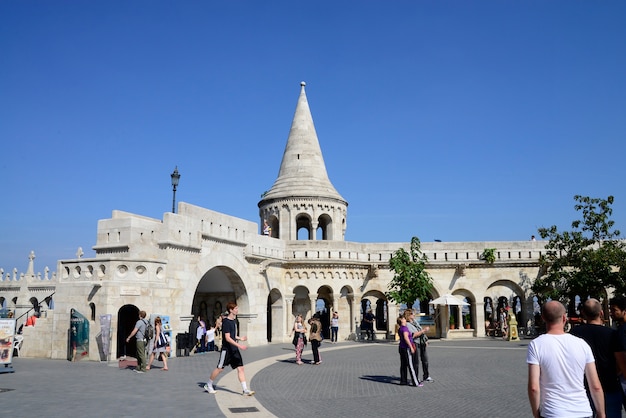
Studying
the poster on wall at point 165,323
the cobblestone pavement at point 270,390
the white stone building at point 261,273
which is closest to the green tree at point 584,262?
the white stone building at point 261,273

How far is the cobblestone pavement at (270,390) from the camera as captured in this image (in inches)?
307

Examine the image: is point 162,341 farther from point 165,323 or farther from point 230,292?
point 230,292

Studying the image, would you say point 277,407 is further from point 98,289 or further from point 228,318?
point 98,289

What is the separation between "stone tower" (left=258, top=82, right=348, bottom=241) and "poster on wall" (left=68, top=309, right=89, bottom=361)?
13147mm

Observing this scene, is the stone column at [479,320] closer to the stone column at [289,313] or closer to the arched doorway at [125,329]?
the stone column at [289,313]

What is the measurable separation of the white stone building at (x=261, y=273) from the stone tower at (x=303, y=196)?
0.18 feet

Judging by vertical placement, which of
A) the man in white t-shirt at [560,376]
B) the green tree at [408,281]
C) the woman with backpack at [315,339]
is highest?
the green tree at [408,281]

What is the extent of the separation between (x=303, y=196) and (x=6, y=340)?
55.2ft

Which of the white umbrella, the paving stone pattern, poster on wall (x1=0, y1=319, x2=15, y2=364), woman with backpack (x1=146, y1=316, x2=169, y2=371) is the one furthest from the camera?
the white umbrella

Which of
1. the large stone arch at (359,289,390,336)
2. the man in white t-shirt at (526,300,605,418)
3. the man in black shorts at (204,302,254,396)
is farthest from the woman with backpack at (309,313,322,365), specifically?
the large stone arch at (359,289,390,336)

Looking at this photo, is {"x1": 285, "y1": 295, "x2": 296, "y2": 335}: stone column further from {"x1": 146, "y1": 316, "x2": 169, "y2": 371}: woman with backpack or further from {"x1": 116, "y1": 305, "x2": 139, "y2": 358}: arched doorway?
{"x1": 146, "y1": 316, "x2": 169, "y2": 371}: woman with backpack

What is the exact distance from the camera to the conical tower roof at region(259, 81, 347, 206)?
2717cm

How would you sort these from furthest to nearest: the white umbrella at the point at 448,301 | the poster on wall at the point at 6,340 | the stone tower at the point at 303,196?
the stone tower at the point at 303,196 < the white umbrella at the point at 448,301 < the poster on wall at the point at 6,340

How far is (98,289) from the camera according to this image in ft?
47.7
